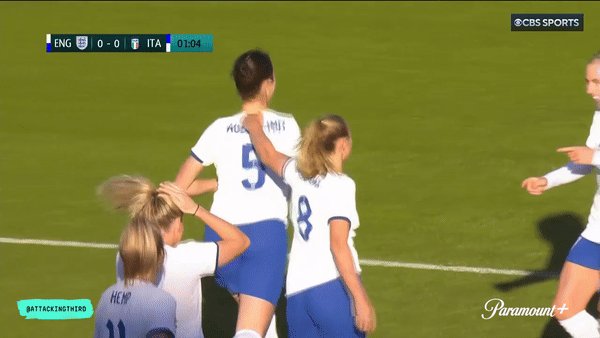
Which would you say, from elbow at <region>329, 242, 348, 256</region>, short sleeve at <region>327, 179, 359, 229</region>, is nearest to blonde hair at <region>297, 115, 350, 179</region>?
short sleeve at <region>327, 179, 359, 229</region>

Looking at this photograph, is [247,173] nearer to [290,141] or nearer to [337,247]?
[290,141]

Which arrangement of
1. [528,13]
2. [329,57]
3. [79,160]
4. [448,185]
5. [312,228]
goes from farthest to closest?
[528,13]
[329,57]
[79,160]
[448,185]
[312,228]

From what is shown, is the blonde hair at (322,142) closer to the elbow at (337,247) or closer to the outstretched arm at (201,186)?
the elbow at (337,247)

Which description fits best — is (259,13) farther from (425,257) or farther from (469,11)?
(425,257)

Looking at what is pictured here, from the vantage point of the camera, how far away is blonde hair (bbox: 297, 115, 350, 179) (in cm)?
927

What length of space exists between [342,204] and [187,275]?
1.13 m

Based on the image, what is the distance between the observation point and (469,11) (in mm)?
28453

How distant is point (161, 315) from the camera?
300 inches

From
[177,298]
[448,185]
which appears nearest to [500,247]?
[448,185]

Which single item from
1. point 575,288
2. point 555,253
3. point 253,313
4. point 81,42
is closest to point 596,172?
point 575,288

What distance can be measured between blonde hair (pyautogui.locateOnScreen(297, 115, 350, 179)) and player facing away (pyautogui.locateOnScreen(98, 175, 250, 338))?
2.26 feet

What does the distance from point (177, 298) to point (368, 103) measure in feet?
41.8

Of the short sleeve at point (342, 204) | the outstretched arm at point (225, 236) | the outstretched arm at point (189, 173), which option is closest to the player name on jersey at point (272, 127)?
the outstretched arm at point (189, 173)

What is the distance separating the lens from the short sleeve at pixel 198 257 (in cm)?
869
